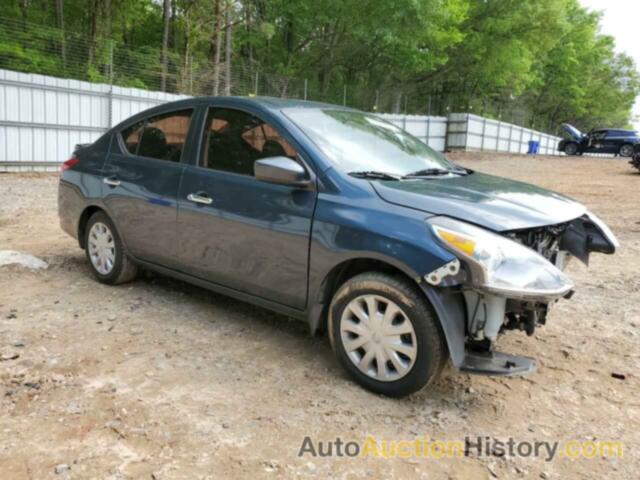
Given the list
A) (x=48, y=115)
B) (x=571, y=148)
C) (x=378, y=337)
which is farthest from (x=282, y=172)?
(x=571, y=148)

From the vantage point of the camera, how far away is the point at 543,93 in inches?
1982

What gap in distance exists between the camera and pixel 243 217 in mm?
3658

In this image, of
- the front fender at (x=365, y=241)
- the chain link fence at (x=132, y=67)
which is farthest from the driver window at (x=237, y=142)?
the chain link fence at (x=132, y=67)

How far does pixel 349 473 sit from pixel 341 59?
2879 cm

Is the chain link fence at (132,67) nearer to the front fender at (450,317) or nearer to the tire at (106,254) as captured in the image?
the tire at (106,254)

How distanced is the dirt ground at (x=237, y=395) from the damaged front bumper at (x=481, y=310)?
12.3 inches

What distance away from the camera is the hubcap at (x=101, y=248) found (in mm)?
4797

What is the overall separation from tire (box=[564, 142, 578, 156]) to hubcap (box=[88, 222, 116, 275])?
3010cm

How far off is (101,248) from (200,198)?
4.82 feet

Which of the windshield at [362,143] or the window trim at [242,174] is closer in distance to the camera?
the window trim at [242,174]


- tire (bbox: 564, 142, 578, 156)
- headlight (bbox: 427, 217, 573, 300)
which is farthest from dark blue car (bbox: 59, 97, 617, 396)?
tire (bbox: 564, 142, 578, 156)

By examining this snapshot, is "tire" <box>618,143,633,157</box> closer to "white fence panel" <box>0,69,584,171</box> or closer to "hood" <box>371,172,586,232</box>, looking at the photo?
"white fence panel" <box>0,69,584,171</box>

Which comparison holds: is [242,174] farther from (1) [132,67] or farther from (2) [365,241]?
(1) [132,67]

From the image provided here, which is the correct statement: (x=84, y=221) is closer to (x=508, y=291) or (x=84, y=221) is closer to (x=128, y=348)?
(x=128, y=348)
